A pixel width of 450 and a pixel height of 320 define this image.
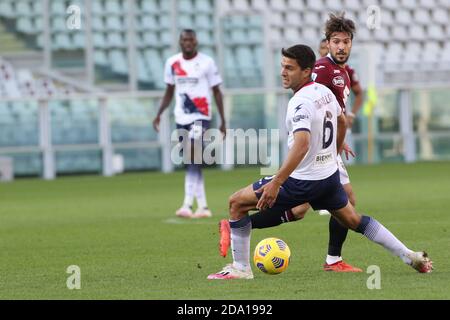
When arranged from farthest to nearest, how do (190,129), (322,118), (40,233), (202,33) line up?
1. (202,33)
2. (190,129)
3. (40,233)
4. (322,118)

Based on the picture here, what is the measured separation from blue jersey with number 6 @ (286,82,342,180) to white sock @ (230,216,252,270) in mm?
553

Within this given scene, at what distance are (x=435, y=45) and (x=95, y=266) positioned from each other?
30.9 meters

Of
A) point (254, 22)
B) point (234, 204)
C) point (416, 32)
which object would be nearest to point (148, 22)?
point (254, 22)

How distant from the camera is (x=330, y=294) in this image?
7.83m

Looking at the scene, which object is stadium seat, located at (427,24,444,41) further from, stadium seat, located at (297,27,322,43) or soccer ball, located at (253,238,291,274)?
soccer ball, located at (253,238,291,274)

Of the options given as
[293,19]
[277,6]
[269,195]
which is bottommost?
[269,195]

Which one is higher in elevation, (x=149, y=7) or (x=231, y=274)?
(x=149, y=7)

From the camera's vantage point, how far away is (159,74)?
34.0 m

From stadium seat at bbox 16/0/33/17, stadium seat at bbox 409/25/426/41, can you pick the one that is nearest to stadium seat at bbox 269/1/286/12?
stadium seat at bbox 409/25/426/41

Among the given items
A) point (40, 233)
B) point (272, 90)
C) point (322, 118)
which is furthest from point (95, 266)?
point (272, 90)

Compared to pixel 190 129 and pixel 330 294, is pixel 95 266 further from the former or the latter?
pixel 190 129

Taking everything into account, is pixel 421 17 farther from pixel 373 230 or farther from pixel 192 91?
pixel 373 230

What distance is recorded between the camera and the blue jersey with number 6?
8.48 m

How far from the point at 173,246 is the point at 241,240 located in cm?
290
